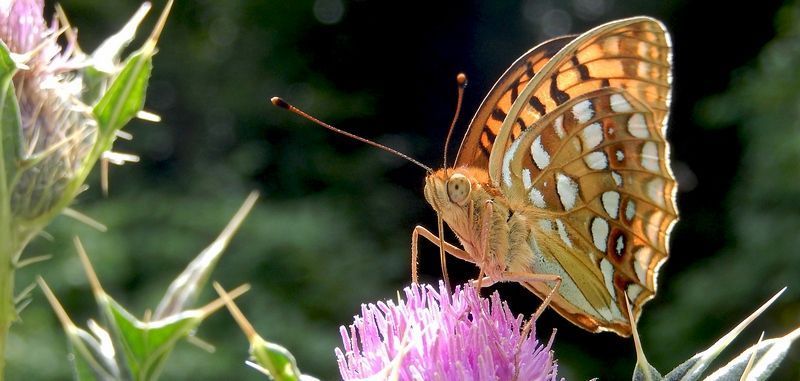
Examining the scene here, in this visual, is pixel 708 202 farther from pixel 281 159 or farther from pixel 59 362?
pixel 59 362

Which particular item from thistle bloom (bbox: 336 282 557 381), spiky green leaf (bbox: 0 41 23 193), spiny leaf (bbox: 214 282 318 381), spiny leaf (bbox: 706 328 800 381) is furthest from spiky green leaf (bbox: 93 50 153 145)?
spiny leaf (bbox: 706 328 800 381)

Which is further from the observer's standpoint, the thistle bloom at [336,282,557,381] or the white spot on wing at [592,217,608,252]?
the white spot on wing at [592,217,608,252]

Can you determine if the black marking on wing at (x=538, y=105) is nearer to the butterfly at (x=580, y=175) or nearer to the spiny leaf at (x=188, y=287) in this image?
the butterfly at (x=580, y=175)

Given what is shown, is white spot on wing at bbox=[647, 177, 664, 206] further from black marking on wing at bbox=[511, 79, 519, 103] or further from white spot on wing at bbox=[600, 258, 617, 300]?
black marking on wing at bbox=[511, 79, 519, 103]

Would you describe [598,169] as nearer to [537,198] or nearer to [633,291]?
[537,198]

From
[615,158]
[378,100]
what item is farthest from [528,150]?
[378,100]

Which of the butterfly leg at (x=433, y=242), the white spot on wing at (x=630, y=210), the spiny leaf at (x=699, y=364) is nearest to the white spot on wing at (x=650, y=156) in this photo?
the white spot on wing at (x=630, y=210)

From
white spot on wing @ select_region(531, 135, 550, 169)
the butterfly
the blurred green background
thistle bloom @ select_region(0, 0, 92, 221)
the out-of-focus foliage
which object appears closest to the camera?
thistle bloom @ select_region(0, 0, 92, 221)
